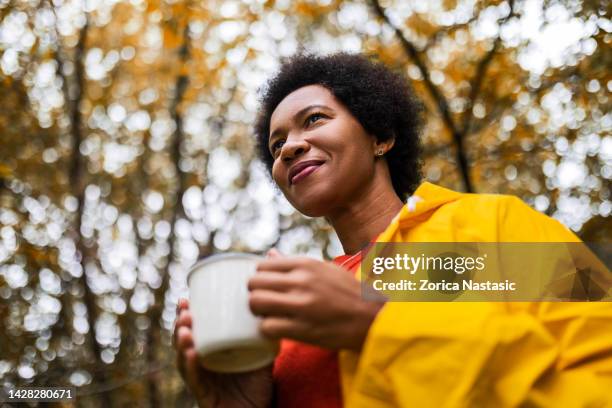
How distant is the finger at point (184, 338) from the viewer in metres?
1.18

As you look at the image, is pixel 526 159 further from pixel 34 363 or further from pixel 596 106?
pixel 34 363

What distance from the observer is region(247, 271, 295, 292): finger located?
1.09m

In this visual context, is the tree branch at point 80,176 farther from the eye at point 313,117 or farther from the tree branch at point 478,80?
the eye at point 313,117

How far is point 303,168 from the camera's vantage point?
1.85 metres

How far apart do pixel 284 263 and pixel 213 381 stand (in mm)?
398

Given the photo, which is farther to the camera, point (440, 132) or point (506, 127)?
point (440, 132)

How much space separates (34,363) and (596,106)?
14.1 feet

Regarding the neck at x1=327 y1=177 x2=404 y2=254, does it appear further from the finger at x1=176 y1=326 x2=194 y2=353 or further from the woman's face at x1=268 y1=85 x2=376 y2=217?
the finger at x1=176 y1=326 x2=194 y2=353

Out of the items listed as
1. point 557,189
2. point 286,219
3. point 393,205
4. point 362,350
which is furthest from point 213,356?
point 286,219

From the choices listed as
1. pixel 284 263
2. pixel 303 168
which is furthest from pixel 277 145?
pixel 284 263

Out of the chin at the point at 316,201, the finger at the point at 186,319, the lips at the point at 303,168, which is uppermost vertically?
the lips at the point at 303,168

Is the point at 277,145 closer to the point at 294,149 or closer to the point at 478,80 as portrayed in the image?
the point at 294,149

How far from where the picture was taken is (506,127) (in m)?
4.66

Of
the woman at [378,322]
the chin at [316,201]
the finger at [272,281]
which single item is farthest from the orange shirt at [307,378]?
the chin at [316,201]
